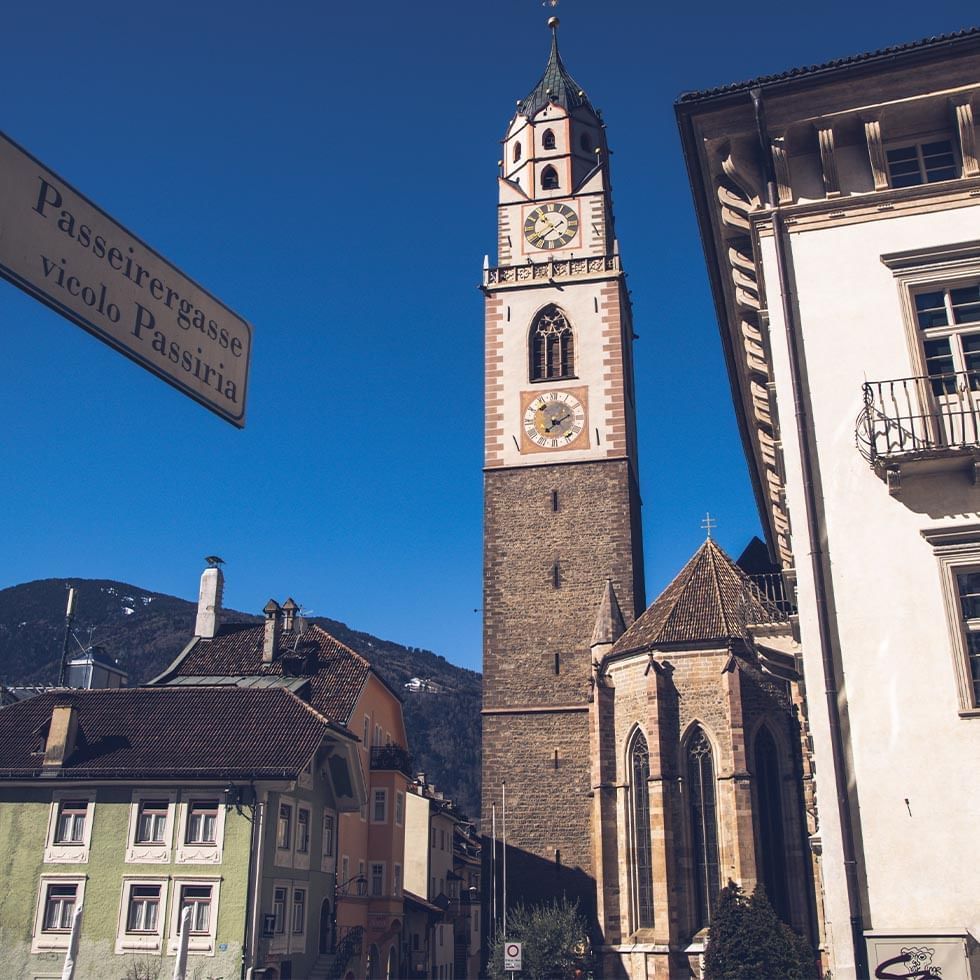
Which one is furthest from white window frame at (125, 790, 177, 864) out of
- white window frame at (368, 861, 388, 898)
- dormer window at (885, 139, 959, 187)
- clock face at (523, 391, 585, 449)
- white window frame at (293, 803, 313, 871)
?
dormer window at (885, 139, 959, 187)

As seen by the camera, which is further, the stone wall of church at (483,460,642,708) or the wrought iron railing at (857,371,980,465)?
the stone wall of church at (483,460,642,708)

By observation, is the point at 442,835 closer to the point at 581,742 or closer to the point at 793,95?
the point at 581,742

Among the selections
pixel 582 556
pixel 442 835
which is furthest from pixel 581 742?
pixel 442 835

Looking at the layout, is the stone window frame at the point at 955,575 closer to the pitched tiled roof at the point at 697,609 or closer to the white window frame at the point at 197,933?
the white window frame at the point at 197,933

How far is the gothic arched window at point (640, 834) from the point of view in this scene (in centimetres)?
3391

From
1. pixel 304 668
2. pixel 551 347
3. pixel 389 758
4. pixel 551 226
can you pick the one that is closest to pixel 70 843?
pixel 304 668

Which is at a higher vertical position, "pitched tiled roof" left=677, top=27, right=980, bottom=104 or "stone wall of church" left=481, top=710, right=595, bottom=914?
"pitched tiled roof" left=677, top=27, right=980, bottom=104

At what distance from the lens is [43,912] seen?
2812cm

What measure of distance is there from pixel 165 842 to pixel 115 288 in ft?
87.6

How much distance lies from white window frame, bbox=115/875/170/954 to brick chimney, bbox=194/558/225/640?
15.2 m

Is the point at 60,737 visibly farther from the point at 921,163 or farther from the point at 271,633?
the point at 921,163

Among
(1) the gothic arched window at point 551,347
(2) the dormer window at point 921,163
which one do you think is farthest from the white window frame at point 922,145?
(1) the gothic arched window at point 551,347

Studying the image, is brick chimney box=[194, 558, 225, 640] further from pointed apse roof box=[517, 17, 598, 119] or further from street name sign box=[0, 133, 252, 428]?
street name sign box=[0, 133, 252, 428]

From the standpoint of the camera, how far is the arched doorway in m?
31.5
